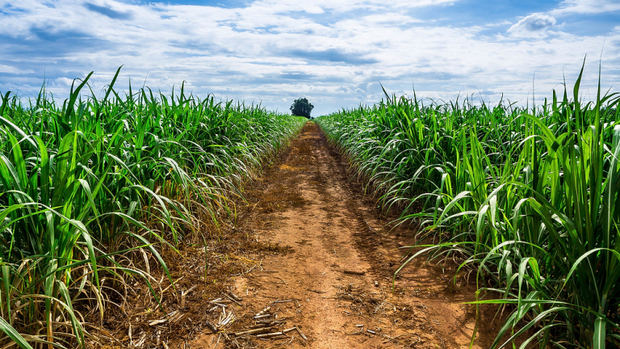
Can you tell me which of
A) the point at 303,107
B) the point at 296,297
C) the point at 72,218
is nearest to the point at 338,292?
the point at 296,297

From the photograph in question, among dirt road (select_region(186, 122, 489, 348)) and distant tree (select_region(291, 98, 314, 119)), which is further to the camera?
distant tree (select_region(291, 98, 314, 119))

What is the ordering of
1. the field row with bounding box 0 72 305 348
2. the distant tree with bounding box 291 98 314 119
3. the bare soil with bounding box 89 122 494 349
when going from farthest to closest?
the distant tree with bounding box 291 98 314 119 < the bare soil with bounding box 89 122 494 349 < the field row with bounding box 0 72 305 348

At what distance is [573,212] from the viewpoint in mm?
1784

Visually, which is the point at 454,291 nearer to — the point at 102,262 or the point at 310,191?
the point at 102,262

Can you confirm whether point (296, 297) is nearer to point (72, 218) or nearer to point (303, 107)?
point (72, 218)

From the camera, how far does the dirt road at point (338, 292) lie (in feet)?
6.75

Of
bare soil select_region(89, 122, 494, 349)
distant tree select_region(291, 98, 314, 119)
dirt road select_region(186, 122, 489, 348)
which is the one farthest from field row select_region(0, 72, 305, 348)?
distant tree select_region(291, 98, 314, 119)

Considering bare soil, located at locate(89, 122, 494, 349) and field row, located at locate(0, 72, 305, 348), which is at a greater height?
field row, located at locate(0, 72, 305, 348)

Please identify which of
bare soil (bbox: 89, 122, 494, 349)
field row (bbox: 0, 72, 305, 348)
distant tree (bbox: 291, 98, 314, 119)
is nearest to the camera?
field row (bbox: 0, 72, 305, 348)

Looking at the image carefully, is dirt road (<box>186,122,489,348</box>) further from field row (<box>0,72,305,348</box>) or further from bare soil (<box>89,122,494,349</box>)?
field row (<box>0,72,305,348</box>)

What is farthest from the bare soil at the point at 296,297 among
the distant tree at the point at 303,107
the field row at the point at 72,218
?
the distant tree at the point at 303,107

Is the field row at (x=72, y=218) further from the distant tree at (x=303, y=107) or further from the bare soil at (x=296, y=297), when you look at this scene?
the distant tree at (x=303, y=107)

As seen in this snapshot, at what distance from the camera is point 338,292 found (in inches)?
99.5

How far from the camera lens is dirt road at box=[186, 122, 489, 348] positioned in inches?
81.0
